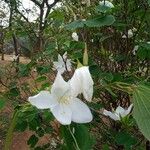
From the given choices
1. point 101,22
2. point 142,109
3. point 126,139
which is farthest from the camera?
point 126,139

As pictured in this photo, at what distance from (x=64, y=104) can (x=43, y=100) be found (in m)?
0.04

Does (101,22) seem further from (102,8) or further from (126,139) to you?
(126,139)

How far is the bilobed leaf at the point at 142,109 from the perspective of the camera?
2.26 ft

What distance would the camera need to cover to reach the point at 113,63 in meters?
2.21

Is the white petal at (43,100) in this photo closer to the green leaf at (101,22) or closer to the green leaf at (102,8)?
the green leaf at (101,22)

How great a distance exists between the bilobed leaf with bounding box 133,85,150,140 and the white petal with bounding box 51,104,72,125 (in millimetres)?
141

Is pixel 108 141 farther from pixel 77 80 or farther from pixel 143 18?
pixel 77 80

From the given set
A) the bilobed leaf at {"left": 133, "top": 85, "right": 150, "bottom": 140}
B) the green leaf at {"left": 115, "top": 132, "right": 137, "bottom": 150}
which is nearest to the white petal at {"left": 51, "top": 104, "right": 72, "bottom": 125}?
the bilobed leaf at {"left": 133, "top": 85, "right": 150, "bottom": 140}

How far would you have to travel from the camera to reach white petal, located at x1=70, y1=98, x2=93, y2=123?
79cm

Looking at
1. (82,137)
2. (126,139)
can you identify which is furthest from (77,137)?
(126,139)

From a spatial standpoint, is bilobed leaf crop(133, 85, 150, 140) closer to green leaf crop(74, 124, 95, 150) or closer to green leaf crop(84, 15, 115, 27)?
green leaf crop(74, 124, 95, 150)

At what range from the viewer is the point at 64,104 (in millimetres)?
809

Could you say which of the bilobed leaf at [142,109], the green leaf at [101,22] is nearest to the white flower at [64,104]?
the bilobed leaf at [142,109]

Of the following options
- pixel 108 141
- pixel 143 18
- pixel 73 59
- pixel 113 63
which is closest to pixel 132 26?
pixel 143 18
